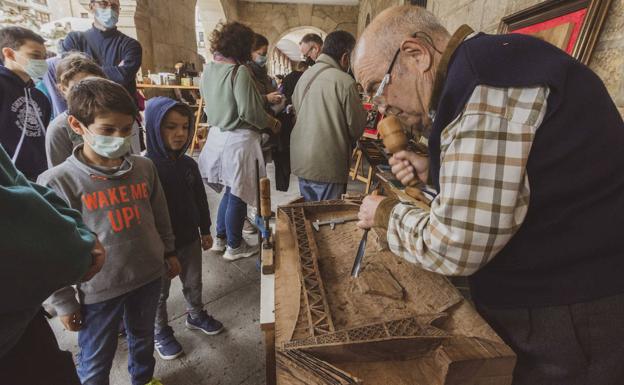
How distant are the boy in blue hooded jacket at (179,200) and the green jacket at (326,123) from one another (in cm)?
94

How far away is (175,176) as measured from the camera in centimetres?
176

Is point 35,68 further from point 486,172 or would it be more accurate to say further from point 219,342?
point 486,172

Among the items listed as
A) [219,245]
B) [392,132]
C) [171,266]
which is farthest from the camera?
[219,245]

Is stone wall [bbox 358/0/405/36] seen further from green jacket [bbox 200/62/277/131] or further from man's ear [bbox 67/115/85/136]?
man's ear [bbox 67/115/85/136]

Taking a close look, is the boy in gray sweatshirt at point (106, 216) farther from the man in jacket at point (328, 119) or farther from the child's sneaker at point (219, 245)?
the child's sneaker at point (219, 245)

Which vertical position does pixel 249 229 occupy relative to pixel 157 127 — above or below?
below

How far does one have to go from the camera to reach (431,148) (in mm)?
763

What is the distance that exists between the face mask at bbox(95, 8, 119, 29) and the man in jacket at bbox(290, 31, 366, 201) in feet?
6.38

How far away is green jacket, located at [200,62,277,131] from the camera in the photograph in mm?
2395

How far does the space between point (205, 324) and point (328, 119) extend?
1749mm

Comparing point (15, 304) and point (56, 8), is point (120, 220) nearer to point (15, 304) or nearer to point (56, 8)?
point (15, 304)

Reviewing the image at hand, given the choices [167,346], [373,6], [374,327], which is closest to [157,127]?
[167,346]

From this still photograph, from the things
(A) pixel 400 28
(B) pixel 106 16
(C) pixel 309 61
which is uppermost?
(B) pixel 106 16

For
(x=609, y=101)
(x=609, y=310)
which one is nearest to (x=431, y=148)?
(x=609, y=101)
